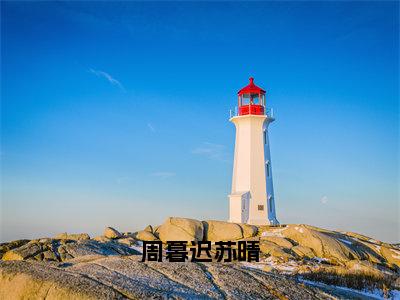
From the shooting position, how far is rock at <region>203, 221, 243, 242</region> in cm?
3014

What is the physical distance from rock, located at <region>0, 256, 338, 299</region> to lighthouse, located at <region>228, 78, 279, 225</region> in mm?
26616

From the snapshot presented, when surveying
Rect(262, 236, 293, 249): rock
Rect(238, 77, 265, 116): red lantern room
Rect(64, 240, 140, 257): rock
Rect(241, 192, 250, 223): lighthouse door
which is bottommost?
Rect(64, 240, 140, 257): rock

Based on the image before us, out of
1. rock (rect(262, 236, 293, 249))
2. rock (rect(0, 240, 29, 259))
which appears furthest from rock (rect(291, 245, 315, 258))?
rock (rect(0, 240, 29, 259))

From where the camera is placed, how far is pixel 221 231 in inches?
1204

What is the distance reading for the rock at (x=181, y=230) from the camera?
97.2ft

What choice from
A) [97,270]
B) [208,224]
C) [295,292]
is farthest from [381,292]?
[208,224]

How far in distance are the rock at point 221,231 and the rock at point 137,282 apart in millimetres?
18915

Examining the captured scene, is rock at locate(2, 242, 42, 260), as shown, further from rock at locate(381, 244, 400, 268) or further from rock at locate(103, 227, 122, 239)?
rock at locate(381, 244, 400, 268)

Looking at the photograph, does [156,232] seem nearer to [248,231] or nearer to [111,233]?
[111,233]

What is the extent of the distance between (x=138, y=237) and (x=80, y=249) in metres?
8.42

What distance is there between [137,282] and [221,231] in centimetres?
2196

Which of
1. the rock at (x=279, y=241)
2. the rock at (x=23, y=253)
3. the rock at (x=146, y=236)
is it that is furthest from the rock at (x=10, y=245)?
the rock at (x=279, y=241)

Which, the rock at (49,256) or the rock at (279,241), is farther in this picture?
the rock at (279,241)

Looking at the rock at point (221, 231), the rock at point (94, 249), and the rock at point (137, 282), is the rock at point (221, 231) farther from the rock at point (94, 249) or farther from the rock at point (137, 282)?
the rock at point (137, 282)
